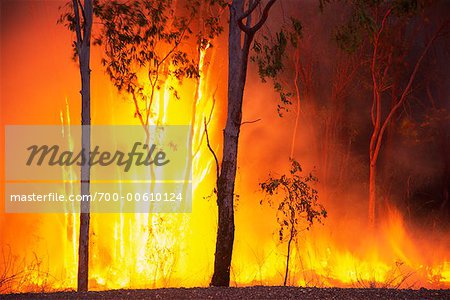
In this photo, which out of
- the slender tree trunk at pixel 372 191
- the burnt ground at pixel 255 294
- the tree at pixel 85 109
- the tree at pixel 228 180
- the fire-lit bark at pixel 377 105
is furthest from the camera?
the slender tree trunk at pixel 372 191

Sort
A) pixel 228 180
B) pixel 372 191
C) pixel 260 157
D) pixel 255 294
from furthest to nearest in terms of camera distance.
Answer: pixel 260 157
pixel 372 191
pixel 228 180
pixel 255 294

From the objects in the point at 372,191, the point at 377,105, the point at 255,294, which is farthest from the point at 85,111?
the point at 377,105

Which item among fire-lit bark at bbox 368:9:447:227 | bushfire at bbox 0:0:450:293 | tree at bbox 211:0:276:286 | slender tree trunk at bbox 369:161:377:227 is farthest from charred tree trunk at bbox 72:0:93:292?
slender tree trunk at bbox 369:161:377:227

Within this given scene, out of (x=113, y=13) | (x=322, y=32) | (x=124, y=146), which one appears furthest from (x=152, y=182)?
(x=322, y=32)

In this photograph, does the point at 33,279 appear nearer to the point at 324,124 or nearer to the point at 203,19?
the point at 203,19

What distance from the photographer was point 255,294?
9.56 metres

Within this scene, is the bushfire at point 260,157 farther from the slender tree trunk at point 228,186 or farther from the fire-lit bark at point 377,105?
the slender tree trunk at point 228,186

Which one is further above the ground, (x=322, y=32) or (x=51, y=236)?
(x=322, y=32)

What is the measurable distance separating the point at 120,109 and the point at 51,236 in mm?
4598

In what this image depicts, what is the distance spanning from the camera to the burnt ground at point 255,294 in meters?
9.41

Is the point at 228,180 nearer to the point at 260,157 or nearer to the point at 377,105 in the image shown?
the point at 377,105

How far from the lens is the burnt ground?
9406 millimetres

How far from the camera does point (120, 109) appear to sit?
21.7 metres

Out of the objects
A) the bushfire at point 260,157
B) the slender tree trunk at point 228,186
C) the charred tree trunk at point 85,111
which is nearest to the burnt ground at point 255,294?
the slender tree trunk at point 228,186
